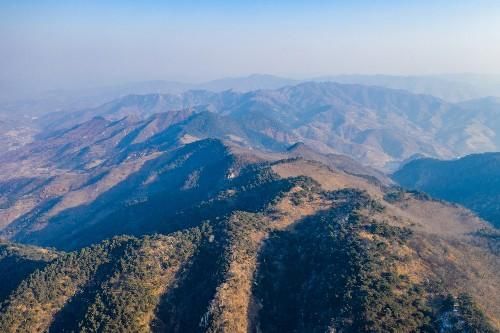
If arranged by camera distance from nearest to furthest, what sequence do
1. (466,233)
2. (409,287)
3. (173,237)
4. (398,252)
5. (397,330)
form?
(397,330) < (409,287) < (398,252) < (173,237) < (466,233)

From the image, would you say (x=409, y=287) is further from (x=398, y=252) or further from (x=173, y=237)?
(x=173, y=237)

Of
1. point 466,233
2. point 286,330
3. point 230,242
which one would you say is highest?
point 230,242

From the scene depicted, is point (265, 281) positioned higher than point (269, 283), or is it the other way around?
point (265, 281)

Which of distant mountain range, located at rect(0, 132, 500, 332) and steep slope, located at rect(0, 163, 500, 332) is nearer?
steep slope, located at rect(0, 163, 500, 332)

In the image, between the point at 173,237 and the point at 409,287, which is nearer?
the point at 409,287

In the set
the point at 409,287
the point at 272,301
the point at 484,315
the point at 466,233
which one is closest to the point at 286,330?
the point at 272,301

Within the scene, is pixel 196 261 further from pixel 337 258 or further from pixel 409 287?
pixel 409 287

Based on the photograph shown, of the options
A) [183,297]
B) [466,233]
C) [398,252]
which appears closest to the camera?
[183,297]

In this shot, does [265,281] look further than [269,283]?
Yes

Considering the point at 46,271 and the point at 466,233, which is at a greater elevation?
the point at 46,271

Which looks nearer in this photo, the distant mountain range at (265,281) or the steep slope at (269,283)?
the steep slope at (269,283)
